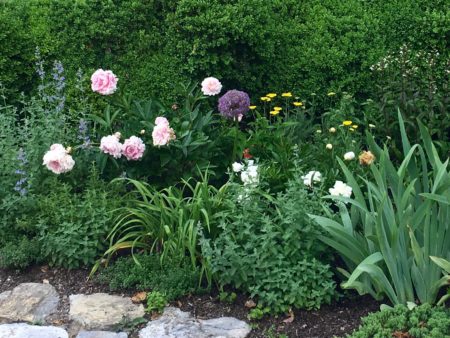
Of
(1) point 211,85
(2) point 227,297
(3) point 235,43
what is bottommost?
(2) point 227,297

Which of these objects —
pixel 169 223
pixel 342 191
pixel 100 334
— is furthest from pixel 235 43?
pixel 100 334

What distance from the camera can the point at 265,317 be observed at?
3.81 meters

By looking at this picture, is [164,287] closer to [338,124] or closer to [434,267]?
[434,267]

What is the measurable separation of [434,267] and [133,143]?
6.80 ft

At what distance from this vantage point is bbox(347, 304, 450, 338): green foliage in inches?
125

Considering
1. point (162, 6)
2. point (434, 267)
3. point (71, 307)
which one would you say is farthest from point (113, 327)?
point (162, 6)

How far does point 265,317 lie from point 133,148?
1.47 meters

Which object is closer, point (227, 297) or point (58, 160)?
point (227, 297)

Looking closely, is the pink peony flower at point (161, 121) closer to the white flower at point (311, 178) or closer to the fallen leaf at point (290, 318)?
the white flower at point (311, 178)

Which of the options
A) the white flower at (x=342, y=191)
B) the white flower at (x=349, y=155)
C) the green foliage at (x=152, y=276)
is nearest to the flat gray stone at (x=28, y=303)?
the green foliage at (x=152, y=276)

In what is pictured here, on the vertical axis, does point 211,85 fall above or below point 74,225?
above

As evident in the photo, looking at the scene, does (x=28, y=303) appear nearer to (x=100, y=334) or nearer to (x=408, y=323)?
(x=100, y=334)

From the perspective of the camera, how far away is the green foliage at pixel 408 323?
318 cm

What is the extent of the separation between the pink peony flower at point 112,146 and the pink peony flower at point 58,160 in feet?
0.76
